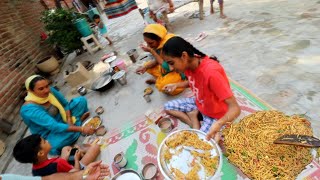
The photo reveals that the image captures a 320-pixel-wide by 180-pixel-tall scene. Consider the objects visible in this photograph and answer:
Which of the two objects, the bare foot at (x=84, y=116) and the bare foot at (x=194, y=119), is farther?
the bare foot at (x=84, y=116)

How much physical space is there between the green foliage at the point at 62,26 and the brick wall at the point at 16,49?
826mm

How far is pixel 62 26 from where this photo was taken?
6.82 metres

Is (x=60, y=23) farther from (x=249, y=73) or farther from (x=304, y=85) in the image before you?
(x=304, y=85)

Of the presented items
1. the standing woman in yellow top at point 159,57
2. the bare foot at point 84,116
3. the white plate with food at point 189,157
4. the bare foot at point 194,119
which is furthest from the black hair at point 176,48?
the bare foot at point 84,116

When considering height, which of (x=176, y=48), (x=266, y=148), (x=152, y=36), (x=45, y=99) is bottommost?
(x=45, y=99)

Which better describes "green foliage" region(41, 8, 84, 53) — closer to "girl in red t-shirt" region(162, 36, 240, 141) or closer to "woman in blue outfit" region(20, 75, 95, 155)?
"woman in blue outfit" region(20, 75, 95, 155)

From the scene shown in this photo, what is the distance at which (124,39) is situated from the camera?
771 centimetres

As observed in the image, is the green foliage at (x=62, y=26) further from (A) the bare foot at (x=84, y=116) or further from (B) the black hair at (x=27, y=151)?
(B) the black hair at (x=27, y=151)

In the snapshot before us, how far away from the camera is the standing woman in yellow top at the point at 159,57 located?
10.8ft

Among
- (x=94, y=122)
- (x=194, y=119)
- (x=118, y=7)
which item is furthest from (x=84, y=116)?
(x=118, y=7)

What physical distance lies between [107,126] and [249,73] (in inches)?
101

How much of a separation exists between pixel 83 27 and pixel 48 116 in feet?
15.0

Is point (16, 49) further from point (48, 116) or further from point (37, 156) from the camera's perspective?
point (37, 156)

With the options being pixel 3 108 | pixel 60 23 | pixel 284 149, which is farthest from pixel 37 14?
pixel 284 149
